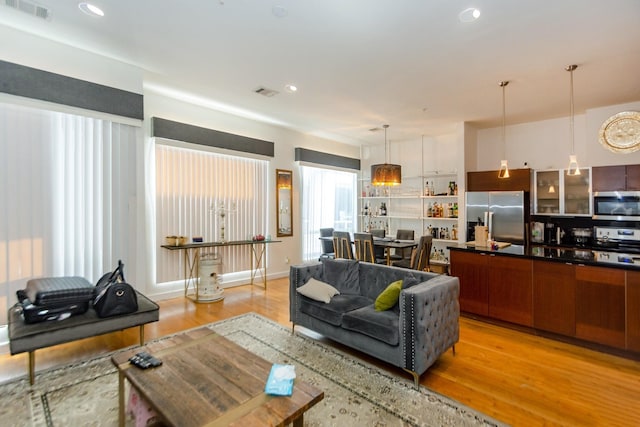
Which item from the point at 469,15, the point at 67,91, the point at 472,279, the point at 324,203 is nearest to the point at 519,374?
the point at 472,279

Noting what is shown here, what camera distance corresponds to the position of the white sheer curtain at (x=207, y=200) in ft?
15.7

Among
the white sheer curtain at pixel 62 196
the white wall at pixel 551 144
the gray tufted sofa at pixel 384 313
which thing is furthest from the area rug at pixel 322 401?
the white wall at pixel 551 144

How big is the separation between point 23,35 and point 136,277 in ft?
9.30

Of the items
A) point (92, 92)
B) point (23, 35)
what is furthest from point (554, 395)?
point (23, 35)

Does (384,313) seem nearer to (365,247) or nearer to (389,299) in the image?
(389,299)

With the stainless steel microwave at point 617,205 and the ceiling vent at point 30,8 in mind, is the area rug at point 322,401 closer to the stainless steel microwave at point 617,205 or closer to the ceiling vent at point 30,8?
the ceiling vent at point 30,8

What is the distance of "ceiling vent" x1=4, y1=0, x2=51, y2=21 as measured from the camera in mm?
2609

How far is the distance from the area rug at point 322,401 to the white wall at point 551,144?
16.5 feet

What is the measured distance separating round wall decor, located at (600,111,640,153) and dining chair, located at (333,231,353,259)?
4241 mm

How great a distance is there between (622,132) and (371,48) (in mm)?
4285

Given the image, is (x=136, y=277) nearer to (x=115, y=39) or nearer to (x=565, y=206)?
(x=115, y=39)

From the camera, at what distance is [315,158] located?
275 inches

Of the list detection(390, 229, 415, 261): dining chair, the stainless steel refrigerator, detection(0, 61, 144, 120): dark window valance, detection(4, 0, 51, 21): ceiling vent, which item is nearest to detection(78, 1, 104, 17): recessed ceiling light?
detection(4, 0, 51, 21): ceiling vent

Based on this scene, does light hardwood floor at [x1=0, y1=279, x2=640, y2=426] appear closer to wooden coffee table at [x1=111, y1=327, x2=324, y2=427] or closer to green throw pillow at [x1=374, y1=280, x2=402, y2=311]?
green throw pillow at [x1=374, y1=280, x2=402, y2=311]
